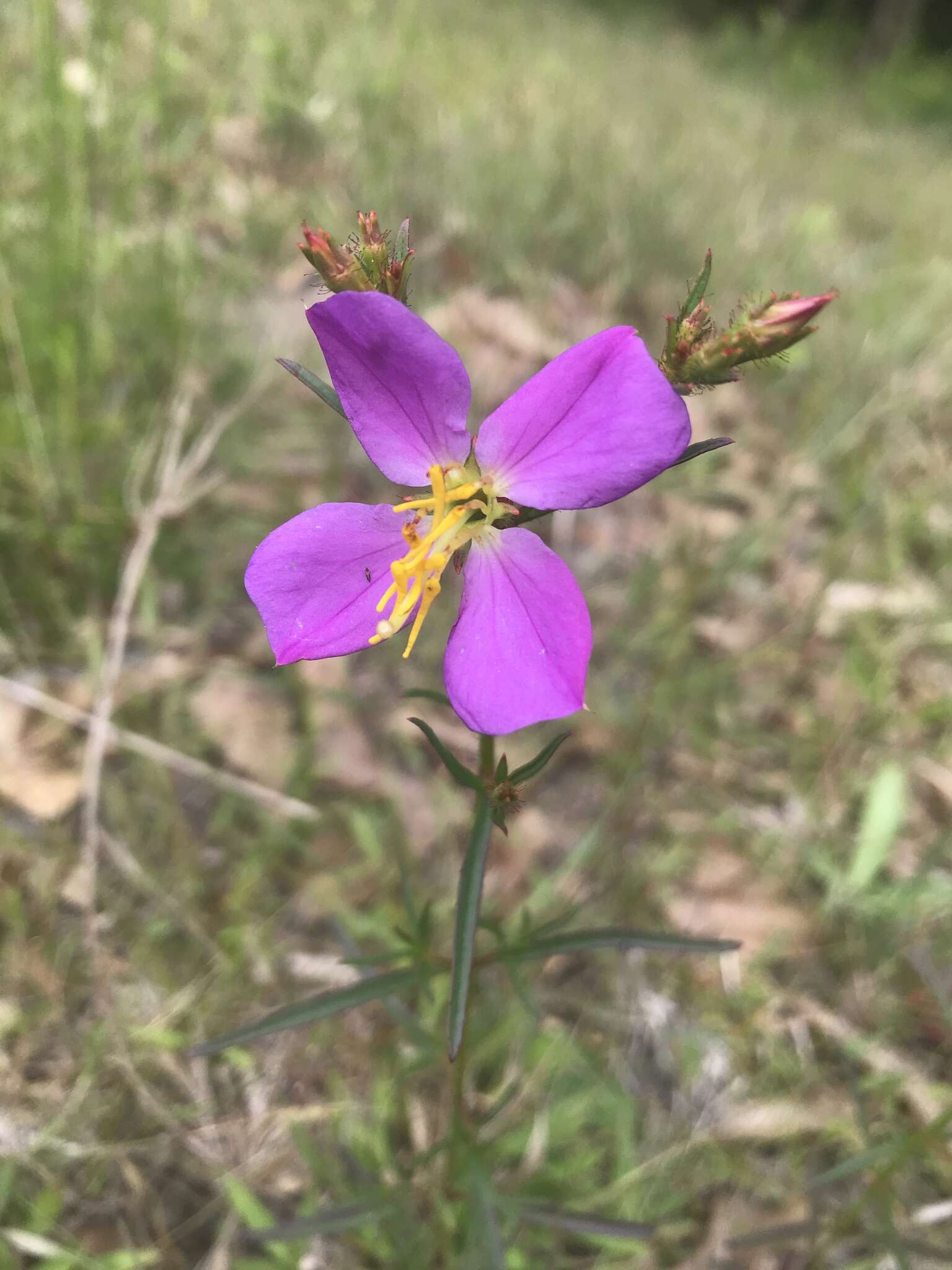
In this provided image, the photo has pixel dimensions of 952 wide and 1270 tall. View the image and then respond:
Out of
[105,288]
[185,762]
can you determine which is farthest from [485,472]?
[105,288]

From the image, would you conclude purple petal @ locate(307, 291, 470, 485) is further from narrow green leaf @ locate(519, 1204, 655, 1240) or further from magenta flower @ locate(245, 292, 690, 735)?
narrow green leaf @ locate(519, 1204, 655, 1240)

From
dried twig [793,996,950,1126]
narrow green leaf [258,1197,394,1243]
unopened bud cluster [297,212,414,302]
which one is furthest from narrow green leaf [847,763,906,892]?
unopened bud cluster [297,212,414,302]

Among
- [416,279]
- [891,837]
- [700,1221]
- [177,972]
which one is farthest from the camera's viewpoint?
[416,279]

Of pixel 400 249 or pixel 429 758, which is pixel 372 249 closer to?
pixel 400 249

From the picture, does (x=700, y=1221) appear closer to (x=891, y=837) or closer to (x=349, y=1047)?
(x=349, y=1047)

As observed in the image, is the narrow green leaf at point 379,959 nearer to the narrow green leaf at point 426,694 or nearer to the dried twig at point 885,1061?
the narrow green leaf at point 426,694

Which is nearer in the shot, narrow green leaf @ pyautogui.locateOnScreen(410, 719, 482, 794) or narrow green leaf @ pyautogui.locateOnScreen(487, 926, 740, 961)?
narrow green leaf @ pyautogui.locateOnScreen(410, 719, 482, 794)
